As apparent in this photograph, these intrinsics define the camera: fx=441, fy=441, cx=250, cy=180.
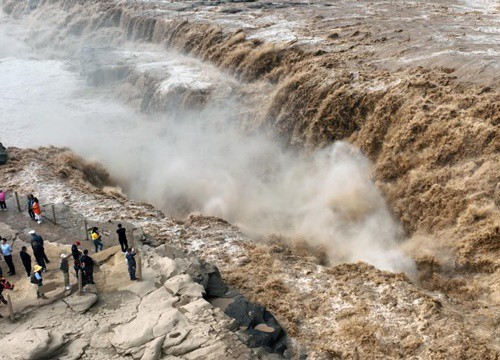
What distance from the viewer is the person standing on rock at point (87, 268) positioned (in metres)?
A: 10.2

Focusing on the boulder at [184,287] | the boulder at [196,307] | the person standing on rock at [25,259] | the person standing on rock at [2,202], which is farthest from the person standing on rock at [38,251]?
the person standing on rock at [2,202]

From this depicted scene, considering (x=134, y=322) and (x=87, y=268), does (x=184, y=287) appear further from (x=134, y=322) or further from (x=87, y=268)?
(x=87, y=268)

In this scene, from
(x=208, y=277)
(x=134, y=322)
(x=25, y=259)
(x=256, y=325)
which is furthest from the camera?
(x=208, y=277)

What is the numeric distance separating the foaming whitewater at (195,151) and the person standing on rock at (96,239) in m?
5.28

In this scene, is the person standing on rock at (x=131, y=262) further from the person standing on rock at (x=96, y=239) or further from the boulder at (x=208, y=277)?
the person standing on rock at (x=96, y=239)

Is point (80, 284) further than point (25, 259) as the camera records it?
No

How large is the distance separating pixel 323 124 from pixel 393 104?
9.96ft

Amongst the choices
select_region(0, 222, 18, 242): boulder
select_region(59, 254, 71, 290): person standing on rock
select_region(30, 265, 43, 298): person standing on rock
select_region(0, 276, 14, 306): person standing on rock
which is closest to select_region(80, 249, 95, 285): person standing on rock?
select_region(59, 254, 71, 290): person standing on rock

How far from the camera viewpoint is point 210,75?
25328 millimetres

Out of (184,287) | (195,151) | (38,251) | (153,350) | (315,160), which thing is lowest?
(195,151)

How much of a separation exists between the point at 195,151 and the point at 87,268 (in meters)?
11.7

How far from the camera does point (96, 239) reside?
1218cm

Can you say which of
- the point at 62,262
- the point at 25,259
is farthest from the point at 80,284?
the point at 25,259

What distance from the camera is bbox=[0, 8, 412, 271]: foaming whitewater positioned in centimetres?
1512
